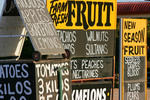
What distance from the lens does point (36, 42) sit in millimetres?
8211

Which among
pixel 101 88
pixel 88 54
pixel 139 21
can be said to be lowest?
pixel 101 88

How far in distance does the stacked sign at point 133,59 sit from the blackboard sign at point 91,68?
2.86ft

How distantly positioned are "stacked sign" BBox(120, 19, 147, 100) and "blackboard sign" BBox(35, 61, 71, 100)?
3825 millimetres

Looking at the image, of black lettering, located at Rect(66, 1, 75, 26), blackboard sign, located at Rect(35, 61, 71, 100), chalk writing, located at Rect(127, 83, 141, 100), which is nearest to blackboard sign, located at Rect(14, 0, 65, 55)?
blackboard sign, located at Rect(35, 61, 71, 100)

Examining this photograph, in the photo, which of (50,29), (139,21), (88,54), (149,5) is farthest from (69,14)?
(149,5)

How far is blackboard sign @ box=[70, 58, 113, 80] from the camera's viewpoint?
35.2 feet

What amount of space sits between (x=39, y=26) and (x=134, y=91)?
4.98 metres

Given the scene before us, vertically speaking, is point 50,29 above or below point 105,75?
above

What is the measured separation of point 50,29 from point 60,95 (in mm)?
1431

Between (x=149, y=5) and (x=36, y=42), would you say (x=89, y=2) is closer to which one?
(x=36, y=42)

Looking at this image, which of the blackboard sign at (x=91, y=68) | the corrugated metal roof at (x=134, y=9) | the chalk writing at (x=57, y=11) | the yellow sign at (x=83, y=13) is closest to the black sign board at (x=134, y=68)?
the blackboard sign at (x=91, y=68)

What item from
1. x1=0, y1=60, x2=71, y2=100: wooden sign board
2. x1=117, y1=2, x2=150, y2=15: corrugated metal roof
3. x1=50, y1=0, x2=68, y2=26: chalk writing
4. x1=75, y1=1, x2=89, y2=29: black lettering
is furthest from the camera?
x1=117, y1=2, x2=150, y2=15: corrugated metal roof

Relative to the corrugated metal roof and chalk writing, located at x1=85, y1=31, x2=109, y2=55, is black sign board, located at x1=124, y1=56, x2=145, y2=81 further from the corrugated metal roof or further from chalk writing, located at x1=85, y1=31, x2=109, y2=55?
the corrugated metal roof

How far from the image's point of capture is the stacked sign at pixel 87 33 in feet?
34.8
